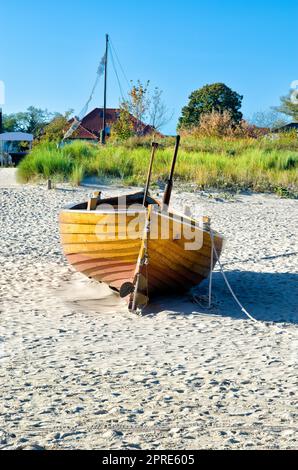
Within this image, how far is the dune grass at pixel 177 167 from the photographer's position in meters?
18.9

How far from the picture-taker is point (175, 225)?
7.51 metres

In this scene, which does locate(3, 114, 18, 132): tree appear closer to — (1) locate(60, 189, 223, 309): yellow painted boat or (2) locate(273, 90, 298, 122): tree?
(2) locate(273, 90, 298, 122): tree

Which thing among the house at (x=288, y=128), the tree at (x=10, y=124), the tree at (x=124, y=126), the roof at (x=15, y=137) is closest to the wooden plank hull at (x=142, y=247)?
the house at (x=288, y=128)

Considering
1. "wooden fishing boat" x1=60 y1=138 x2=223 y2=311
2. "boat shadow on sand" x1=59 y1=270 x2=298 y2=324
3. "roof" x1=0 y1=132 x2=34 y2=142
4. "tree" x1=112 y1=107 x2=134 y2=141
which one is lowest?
"boat shadow on sand" x1=59 y1=270 x2=298 y2=324

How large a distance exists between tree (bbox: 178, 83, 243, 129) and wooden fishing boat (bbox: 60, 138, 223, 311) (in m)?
52.1

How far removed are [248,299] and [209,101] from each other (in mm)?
53219

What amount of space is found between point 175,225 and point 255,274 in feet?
8.65

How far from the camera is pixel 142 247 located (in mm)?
7672

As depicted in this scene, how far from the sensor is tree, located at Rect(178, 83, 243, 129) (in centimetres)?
5984

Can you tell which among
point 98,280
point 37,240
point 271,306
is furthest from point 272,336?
point 37,240

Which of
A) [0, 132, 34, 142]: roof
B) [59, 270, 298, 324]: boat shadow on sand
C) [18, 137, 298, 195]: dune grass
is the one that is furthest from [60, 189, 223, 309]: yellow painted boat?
[0, 132, 34, 142]: roof
